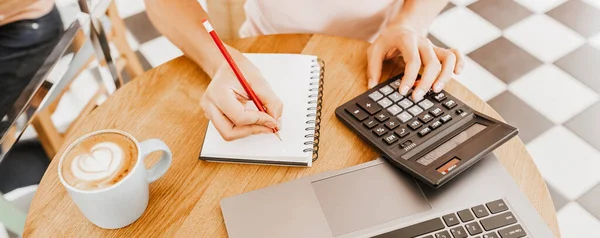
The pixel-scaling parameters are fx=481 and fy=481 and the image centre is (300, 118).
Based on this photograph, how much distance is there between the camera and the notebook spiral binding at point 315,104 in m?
0.80

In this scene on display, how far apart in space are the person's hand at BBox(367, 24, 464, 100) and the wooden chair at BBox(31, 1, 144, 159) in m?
0.91

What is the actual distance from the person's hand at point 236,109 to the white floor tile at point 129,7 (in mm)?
1784

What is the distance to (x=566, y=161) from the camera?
1.74m

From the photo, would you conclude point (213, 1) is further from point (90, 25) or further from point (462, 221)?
point (462, 221)

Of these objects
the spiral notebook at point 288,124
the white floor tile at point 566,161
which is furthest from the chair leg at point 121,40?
the white floor tile at point 566,161

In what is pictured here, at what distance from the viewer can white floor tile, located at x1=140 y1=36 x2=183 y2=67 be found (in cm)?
216

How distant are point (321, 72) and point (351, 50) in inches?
3.8

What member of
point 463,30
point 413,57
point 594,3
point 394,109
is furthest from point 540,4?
point 394,109

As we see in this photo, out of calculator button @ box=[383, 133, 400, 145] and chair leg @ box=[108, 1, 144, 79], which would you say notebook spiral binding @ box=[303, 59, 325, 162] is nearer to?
calculator button @ box=[383, 133, 400, 145]

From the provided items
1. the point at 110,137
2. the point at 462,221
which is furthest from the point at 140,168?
the point at 462,221

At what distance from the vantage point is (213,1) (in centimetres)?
140

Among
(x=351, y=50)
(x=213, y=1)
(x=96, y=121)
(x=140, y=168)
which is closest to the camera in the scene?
(x=140, y=168)

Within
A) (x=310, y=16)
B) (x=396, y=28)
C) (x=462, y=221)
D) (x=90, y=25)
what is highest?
(x=90, y=25)

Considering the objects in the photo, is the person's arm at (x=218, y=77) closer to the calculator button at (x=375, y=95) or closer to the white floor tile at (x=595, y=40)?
the calculator button at (x=375, y=95)
